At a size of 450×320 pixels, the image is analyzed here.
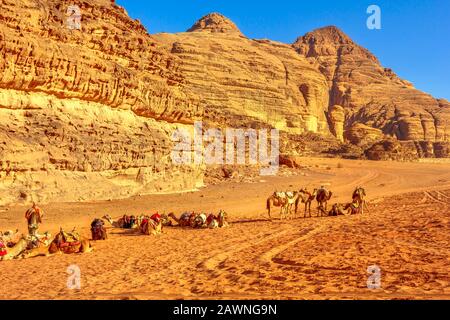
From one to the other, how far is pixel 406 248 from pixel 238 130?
148 ft

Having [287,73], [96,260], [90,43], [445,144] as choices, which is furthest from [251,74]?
[96,260]

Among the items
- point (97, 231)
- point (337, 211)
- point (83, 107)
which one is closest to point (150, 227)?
point (97, 231)

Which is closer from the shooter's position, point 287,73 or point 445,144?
point 445,144

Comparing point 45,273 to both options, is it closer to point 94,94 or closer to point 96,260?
point 96,260

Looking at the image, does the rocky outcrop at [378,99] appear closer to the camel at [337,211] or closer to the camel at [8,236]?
the camel at [337,211]

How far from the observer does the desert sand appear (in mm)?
7379

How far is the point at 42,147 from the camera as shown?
776 inches

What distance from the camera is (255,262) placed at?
9.88m

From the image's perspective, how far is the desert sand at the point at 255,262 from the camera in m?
7.38
